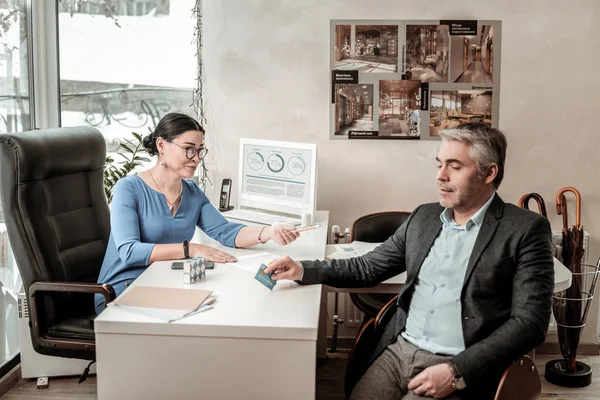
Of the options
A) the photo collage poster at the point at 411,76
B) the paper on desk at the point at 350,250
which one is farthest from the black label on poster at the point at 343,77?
the paper on desk at the point at 350,250

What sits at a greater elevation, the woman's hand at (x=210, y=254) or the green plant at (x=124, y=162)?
the green plant at (x=124, y=162)

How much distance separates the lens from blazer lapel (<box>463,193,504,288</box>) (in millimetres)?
2332

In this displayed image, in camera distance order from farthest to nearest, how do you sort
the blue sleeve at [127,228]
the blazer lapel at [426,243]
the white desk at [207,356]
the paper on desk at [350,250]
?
the paper on desk at [350,250] → the blue sleeve at [127,228] → the blazer lapel at [426,243] → the white desk at [207,356]

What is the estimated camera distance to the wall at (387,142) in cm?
405

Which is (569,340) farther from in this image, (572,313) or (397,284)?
(397,284)

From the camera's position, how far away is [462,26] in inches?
160

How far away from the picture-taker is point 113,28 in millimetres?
4320

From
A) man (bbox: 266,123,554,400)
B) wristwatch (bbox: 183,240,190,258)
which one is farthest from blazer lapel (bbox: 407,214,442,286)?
wristwatch (bbox: 183,240,190,258)

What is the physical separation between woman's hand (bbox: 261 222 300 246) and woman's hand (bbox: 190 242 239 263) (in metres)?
0.26

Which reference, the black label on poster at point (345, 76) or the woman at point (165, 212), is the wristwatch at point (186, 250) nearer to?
the woman at point (165, 212)

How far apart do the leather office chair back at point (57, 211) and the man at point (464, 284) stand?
1038mm

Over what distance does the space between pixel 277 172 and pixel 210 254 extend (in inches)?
41.7

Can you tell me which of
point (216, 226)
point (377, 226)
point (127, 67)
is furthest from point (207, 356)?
point (127, 67)

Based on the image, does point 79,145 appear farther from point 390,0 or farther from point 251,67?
point 390,0
